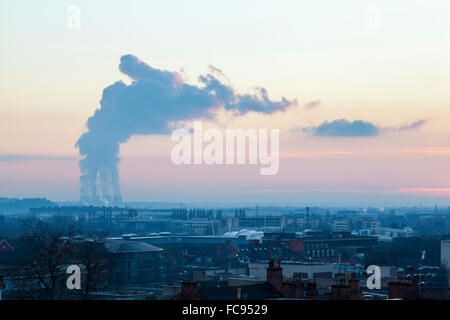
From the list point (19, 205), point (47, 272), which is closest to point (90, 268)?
point (47, 272)

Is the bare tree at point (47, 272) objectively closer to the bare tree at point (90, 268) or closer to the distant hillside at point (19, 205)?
the bare tree at point (90, 268)

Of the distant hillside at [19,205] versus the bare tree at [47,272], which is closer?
the bare tree at [47,272]

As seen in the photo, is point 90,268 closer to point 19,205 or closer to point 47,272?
point 47,272

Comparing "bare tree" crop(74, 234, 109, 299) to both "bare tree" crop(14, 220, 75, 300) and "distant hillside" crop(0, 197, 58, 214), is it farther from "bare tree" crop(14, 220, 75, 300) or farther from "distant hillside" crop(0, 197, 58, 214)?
"distant hillside" crop(0, 197, 58, 214)

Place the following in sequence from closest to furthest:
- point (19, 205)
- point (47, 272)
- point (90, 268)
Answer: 1. point (90, 268)
2. point (47, 272)
3. point (19, 205)

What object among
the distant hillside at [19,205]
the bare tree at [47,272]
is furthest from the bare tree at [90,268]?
the distant hillside at [19,205]

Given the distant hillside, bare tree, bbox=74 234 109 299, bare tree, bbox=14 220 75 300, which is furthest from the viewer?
the distant hillside

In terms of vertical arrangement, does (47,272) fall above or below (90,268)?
below

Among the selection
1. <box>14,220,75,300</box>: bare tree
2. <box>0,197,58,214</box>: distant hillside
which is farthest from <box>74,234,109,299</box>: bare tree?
<box>0,197,58,214</box>: distant hillside
